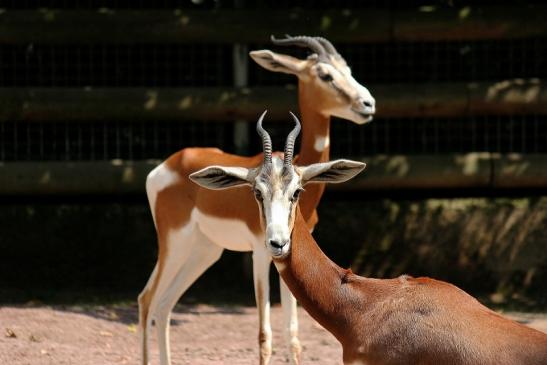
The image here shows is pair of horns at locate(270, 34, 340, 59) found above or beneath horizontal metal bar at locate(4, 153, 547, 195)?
above

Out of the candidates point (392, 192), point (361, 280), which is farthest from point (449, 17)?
point (361, 280)

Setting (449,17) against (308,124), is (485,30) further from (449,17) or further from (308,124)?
(308,124)

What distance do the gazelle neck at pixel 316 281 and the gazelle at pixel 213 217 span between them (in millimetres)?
1797

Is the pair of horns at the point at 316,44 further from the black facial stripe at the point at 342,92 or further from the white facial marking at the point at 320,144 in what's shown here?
the white facial marking at the point at 320,144

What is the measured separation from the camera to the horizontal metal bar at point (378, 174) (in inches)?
457

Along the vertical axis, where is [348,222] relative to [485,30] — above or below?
below

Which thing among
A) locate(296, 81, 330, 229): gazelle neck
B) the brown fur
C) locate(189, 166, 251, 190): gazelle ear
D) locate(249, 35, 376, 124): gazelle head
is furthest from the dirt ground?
the brown fur

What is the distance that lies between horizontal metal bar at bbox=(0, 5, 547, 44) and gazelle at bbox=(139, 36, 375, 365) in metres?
2.48

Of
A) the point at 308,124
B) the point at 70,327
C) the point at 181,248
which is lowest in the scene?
the point at 70,327

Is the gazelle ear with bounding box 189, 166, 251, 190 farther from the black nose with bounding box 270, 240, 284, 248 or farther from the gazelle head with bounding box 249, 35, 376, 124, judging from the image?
the gazelle head with bounding box 249, 35, 376, 124

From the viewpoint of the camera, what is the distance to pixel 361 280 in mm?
6484

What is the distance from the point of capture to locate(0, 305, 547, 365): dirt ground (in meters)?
9.12

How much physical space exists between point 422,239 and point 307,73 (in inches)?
121

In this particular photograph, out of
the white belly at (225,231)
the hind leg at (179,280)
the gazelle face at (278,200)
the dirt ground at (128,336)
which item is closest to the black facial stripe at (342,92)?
the white belly at (225,231)
